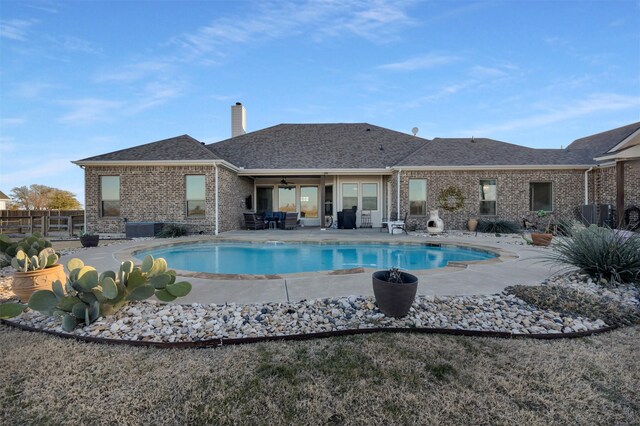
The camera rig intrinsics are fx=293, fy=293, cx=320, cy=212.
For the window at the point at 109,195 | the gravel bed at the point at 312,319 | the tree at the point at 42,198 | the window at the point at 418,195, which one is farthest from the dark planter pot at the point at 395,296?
the tree at the point at 42,198

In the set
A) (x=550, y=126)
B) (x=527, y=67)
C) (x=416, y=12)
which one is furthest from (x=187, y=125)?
(x=550, y=126)

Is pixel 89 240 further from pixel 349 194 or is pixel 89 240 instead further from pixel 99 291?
pixel 349 194

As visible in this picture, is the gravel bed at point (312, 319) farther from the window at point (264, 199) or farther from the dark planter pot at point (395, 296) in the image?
the window at point (264, 199)

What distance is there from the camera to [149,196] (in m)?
11.9

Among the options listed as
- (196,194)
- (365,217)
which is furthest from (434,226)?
(196,194)

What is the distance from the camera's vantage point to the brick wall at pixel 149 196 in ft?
38.7

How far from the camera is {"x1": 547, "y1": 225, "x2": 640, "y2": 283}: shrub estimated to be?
13.9 ft

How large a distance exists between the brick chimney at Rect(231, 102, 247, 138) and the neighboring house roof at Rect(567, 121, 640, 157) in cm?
1736

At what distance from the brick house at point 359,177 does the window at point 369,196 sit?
52 millimetres

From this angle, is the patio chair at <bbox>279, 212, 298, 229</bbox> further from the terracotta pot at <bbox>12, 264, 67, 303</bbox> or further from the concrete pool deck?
the terracotta pot at <bbox>12, 264, 67, 303</bbox>

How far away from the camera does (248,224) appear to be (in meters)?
14.0

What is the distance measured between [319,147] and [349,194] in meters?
2.98

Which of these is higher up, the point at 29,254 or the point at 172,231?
the point at 29,254

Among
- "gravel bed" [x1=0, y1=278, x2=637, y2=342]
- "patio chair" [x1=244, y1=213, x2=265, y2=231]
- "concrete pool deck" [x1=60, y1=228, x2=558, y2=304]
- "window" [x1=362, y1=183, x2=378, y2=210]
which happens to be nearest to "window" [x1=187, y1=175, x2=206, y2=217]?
"patio chair" [x1=244, y1=213, x2=265, y2=231]
